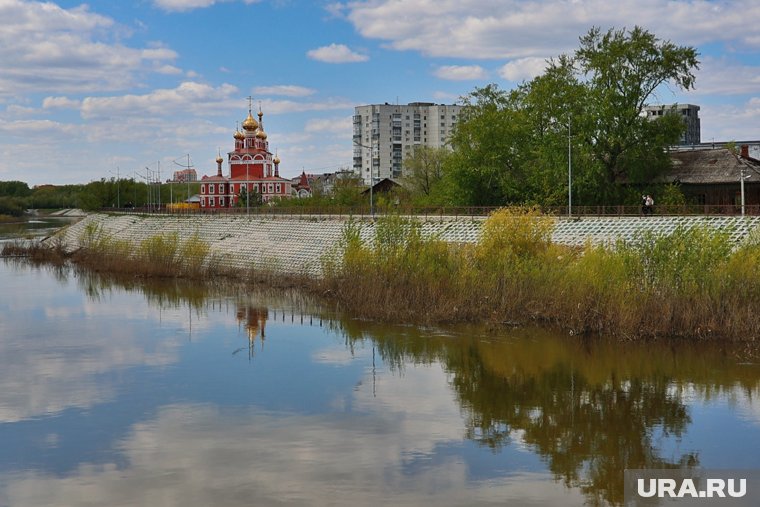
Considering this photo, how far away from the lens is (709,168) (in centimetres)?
5672

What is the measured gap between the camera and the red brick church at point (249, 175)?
416 ft

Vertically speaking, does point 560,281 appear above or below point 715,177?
below

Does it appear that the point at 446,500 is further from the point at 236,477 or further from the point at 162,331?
the point at 162,331

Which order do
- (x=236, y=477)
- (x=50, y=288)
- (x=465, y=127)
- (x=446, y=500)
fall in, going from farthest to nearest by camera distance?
(x=465, y=127)
(x=50, y=288)
(x=236, y=477)
(x=446, y=500)

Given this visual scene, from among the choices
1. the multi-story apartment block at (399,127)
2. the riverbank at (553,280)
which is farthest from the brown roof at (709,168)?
the multi-story apartment block at (399,127)

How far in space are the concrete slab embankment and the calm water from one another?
1263cm

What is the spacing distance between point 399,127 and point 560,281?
143m

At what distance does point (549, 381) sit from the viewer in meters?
28.5

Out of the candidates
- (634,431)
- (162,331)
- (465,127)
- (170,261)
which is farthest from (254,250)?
(634,431)

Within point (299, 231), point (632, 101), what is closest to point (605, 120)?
point (632, 101)

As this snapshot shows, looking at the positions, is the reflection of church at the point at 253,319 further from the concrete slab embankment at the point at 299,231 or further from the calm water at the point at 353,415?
the concrete slab embankment at the point at 299,231

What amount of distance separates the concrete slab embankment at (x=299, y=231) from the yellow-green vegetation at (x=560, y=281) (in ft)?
17.8

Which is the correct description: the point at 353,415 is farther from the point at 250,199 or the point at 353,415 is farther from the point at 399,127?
A: the point at 399,127

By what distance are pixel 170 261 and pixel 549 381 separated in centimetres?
3922
